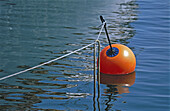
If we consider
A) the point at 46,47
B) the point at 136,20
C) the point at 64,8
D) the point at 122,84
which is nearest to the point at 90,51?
the point at 46,47

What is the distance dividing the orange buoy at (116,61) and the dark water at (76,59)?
35 cm

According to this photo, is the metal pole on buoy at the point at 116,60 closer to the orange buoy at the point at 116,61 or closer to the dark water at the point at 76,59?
the orange buoy at the point at 116,61

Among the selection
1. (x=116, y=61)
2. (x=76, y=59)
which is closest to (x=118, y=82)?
(x=116, y=61)

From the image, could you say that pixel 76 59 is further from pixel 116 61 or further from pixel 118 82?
pixel 118 82

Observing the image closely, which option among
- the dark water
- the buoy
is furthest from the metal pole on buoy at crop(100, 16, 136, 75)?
the dark water

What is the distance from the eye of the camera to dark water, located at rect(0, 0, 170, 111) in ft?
35.4

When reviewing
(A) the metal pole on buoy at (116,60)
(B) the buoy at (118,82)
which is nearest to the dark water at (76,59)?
(B) the buoy at (118,82)

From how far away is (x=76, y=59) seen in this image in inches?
619

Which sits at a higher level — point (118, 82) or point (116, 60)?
point (116, 60)

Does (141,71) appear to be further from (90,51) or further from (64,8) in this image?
(64,8)

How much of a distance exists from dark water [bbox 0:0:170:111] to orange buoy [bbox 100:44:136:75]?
0.35 meters

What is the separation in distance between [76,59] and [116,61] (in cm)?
306

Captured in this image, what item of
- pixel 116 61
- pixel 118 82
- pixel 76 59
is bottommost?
pixel 118 82

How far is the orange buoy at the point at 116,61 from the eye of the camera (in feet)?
42.8
